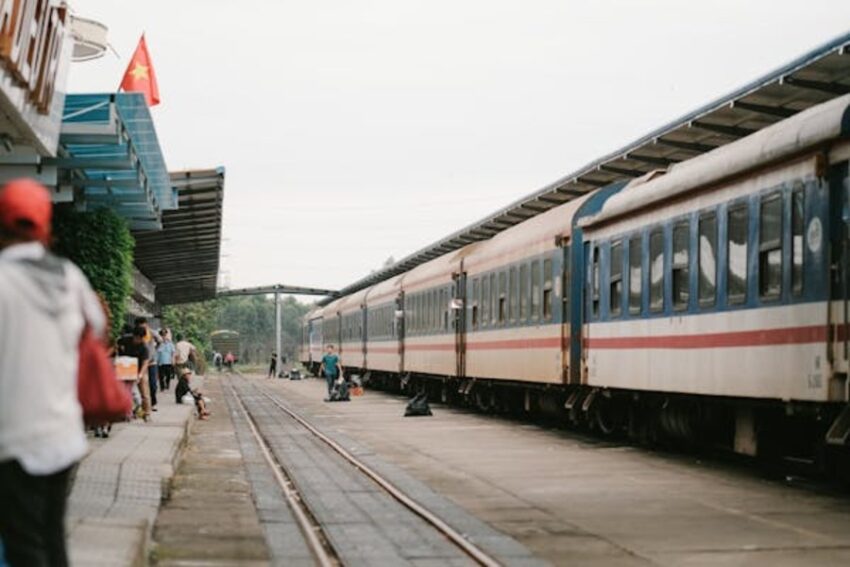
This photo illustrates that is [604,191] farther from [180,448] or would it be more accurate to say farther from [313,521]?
[313,521]

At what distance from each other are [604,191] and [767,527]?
10687 millimetres

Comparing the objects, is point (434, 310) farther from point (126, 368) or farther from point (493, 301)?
point (126, 368)

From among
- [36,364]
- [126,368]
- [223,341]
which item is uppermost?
[223,341]

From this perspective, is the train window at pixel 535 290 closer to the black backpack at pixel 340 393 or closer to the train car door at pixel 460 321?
the train car door at pixel 460 321

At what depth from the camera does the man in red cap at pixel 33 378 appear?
16.5ft

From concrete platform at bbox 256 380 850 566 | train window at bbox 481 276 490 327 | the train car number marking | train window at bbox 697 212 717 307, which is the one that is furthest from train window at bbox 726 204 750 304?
train window at bbox 481 276 490 327

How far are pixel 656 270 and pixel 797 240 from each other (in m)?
4.51

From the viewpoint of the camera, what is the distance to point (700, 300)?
1627 centimetres

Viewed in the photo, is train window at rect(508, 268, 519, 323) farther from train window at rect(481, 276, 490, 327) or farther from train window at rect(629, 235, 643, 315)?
train window at rect(629, 235, 643, 315)

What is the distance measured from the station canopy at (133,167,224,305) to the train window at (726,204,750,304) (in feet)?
49.9

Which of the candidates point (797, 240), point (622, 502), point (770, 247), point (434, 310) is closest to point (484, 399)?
point (434, 310)

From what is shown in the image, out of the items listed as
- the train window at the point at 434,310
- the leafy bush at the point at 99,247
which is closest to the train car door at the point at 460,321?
the train window at the point at 434,310

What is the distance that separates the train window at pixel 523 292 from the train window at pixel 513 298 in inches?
14.3

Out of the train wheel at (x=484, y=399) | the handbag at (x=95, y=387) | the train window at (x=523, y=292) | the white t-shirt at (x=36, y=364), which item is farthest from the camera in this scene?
the train wheel at (x=484, y=399)
